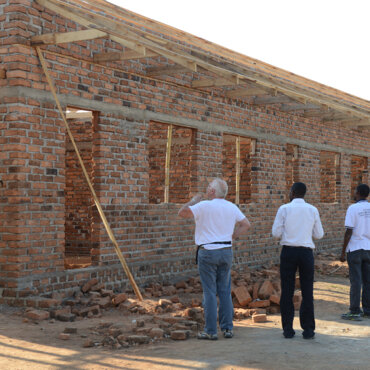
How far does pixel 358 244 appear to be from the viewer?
25.1 feet

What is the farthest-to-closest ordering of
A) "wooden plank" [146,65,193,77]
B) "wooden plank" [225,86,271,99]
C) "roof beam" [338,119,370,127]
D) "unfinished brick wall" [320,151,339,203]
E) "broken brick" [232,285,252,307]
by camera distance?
"unfinished brick wall" [320,151,339,203] < "roof beam" [338,119,370,127] < "wooden plank" [225,86,271,99] < "wooden plank" [146,65,193,77] < "broken brick" [232,285,252,307]

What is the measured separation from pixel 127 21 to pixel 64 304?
4.99m

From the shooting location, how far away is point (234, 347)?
6.03 meters

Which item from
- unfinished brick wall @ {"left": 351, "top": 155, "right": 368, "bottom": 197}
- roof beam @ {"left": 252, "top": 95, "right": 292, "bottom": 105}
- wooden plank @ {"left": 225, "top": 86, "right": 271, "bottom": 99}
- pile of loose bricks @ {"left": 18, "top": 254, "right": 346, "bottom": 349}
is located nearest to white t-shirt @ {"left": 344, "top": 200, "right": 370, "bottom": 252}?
pile of loose bricks @ {"left": 18, "top": 254, "right": 346, "bottom": 349}

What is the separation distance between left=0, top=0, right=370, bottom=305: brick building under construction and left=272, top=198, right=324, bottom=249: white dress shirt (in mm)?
2958

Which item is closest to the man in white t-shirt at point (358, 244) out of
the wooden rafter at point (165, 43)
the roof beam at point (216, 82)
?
the wooden rafter at point (165, 43)

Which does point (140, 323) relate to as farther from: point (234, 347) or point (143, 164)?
point (143, 164)

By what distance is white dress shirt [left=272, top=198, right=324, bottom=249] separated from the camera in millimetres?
6410

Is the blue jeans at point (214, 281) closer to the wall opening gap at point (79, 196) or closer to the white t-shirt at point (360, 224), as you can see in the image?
the white t-shirt at point (360, 224)

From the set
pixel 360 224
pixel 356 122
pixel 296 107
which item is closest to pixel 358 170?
pixel 356 122

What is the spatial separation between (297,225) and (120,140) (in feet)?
13.1

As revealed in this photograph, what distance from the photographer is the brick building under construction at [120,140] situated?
8.00 m

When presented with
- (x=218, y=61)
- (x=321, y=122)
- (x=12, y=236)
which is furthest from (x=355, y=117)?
(x=12, y=236)

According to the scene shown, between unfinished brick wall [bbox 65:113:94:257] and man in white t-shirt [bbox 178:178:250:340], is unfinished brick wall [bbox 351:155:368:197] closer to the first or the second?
unfinished brick wall [bbox 65:113:94:257]
